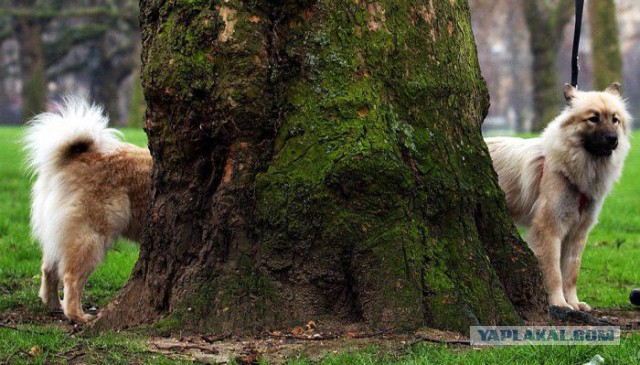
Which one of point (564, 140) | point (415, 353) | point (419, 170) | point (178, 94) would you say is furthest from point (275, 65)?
point (564, 140)

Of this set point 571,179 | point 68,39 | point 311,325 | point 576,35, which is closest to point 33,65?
point 68,39

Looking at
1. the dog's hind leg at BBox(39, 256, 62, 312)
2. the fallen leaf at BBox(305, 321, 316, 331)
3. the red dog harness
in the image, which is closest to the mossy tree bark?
the fallen leaf at BBox(305, 321, 316, 331)

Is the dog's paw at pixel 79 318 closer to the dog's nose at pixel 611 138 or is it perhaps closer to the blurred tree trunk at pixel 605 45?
the dog's nose at pixel 611 138

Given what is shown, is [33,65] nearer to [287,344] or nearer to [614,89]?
[614,89]

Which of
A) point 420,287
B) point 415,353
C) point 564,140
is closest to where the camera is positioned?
point 415,353

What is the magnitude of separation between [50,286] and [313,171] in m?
3.01

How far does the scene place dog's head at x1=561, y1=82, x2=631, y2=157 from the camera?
6.83 m

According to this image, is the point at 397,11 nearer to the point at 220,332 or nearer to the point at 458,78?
the point at 458,78

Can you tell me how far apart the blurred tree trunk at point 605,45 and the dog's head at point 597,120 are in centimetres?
1569

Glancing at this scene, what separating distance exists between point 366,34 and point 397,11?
248mm

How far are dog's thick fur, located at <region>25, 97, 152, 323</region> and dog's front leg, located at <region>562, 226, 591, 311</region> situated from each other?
3623mm

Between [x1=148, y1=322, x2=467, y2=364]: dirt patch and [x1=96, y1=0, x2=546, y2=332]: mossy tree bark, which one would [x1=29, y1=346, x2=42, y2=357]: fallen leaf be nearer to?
[x1=148, y1=322, x2=467, y2=364]: dirt patch

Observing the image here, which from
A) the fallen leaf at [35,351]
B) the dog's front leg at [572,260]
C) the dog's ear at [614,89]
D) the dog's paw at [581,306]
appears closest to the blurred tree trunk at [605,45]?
the dog's ear at [614,89]

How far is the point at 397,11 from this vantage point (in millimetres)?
4684
